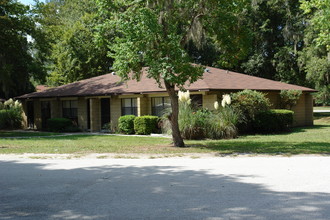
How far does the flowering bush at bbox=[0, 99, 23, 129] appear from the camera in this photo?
26531 mm

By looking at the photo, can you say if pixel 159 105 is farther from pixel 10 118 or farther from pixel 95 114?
pixel 10 118

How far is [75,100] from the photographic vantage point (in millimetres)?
25281

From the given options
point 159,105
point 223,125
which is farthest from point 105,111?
point 223,125

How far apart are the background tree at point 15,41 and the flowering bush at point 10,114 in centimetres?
254

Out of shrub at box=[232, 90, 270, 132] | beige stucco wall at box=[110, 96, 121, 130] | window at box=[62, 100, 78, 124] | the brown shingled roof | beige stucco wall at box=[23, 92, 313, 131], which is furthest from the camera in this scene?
window at box=[62, 100, 78, 124]

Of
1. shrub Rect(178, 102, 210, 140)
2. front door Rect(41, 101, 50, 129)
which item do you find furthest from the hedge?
shrub Rect(178, 102, 210, 140)

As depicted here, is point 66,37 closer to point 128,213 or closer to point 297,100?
point 297,100

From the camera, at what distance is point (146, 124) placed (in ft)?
66.2

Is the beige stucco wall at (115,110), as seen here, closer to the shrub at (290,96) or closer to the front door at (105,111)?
the front door at (105,111)

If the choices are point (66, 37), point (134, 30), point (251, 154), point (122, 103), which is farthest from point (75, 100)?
point (251, 154)

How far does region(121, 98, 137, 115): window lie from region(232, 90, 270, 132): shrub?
21.3ft

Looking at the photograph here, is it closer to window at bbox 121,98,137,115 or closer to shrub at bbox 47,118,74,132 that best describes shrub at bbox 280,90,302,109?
window at bbox 121,98,137,115

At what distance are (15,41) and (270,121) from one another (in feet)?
53.3

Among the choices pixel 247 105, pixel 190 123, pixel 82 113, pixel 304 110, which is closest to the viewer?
pixel 190 123
